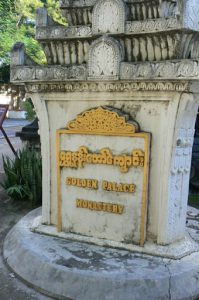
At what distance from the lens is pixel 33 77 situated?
423 cm

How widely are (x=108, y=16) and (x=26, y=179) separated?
3.07 metres

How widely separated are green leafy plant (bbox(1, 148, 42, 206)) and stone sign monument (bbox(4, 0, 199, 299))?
1.69 meters

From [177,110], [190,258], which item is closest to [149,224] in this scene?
[190,258]

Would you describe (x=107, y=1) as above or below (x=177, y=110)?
above

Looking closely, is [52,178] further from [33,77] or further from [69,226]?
[33,77]

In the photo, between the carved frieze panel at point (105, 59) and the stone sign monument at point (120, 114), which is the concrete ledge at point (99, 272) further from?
the carved frieze panel at point (105, 59)

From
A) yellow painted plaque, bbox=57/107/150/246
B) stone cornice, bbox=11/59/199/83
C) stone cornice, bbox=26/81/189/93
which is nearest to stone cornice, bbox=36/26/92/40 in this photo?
stone cornice, bbox=11/59/199/83

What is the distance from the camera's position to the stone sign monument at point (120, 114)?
3.74 m

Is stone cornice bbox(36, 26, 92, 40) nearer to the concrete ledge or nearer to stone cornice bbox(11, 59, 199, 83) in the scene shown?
stone cornice bbox(11, 59, 199, 83)

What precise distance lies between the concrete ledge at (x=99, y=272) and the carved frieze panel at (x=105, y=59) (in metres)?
1.69

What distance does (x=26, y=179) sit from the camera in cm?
618

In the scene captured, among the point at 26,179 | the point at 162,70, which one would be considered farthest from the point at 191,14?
the point at 26,179

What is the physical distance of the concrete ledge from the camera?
3.38 meters

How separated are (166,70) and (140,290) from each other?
1.88 metres
